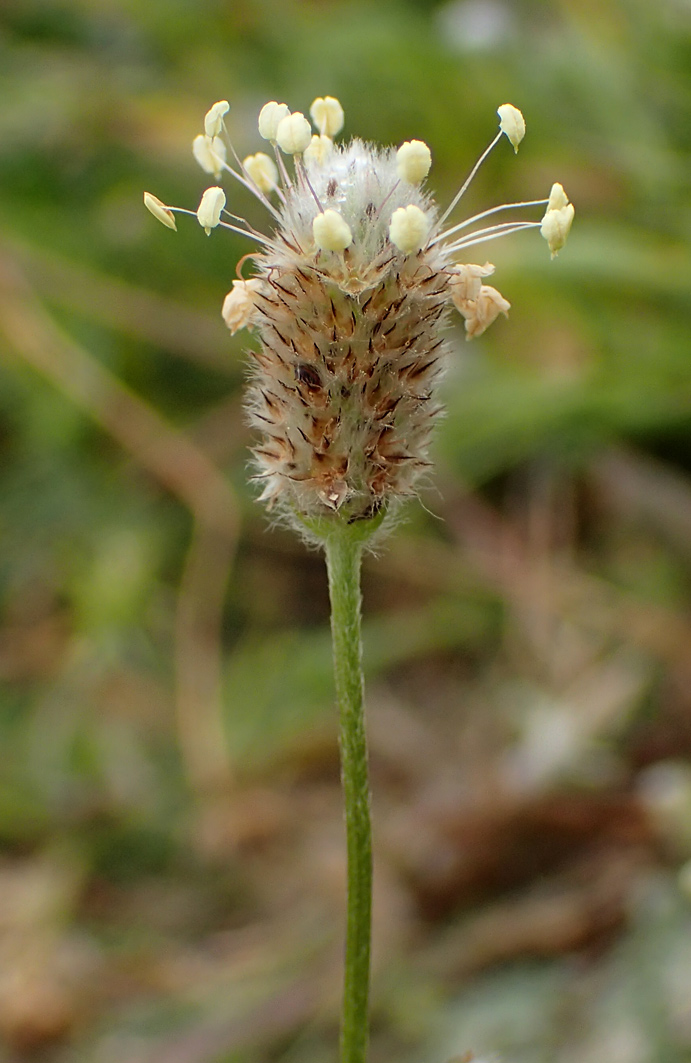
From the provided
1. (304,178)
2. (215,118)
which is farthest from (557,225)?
(215,118)

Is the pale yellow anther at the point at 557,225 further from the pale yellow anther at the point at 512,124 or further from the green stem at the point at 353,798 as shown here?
the green stem at the point at 353,798

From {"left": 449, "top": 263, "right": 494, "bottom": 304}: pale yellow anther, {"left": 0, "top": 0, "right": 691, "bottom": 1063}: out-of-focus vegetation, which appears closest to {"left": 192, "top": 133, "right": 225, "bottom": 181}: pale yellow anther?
{"left": 449, "top": 263, "right": 494, "bottom": 304}: pale yellow anther

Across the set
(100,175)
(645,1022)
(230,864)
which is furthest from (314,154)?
(100,175)

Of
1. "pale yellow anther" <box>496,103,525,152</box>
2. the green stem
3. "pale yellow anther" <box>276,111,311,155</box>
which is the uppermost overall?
"pale yellow anther" <box>496,103,525,152</box>

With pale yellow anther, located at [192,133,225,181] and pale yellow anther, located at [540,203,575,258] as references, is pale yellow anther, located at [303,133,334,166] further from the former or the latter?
pale yellow anther, located at [540,203,575,258]

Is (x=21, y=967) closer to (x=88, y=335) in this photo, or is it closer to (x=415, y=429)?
(x=415, y=429)

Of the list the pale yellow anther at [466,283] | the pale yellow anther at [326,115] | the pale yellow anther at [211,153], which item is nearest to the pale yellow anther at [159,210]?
the pale yellow anther at [211,153]
